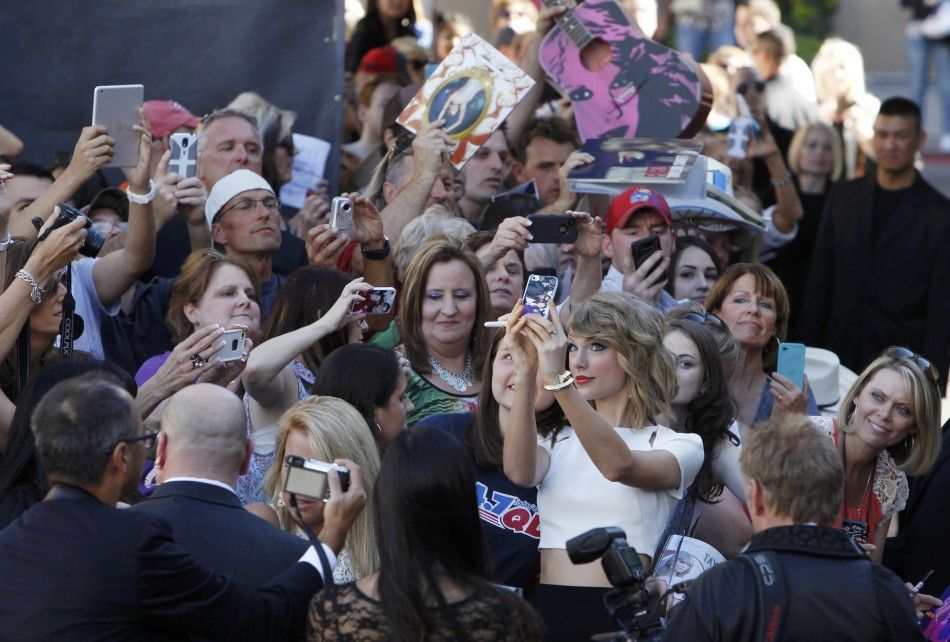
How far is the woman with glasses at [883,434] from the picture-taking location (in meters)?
5.97

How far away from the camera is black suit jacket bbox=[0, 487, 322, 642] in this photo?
3.73m

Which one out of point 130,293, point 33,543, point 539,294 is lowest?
point 130,293

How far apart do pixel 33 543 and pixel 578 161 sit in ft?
13.2

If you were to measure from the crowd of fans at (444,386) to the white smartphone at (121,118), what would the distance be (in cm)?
7

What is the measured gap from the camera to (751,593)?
3795 millimetres

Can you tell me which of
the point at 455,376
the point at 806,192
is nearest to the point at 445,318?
the point at 455,376

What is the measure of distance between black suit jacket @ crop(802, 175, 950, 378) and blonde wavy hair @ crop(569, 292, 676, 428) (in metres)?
4.27

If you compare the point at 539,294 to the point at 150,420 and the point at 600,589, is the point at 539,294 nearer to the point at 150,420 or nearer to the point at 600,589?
the point at 600,589

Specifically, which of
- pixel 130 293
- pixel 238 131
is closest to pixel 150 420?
pixel 130 293

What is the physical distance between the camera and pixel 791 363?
6.30 metres

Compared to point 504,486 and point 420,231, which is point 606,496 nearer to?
point 504,486

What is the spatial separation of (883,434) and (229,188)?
288 centimetres

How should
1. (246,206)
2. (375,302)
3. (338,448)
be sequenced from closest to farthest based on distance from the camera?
(338,448) → (375,302) → (246,206)

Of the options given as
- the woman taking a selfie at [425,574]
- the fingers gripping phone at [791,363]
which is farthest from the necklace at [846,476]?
the woman taking a selfie at [425,574]
